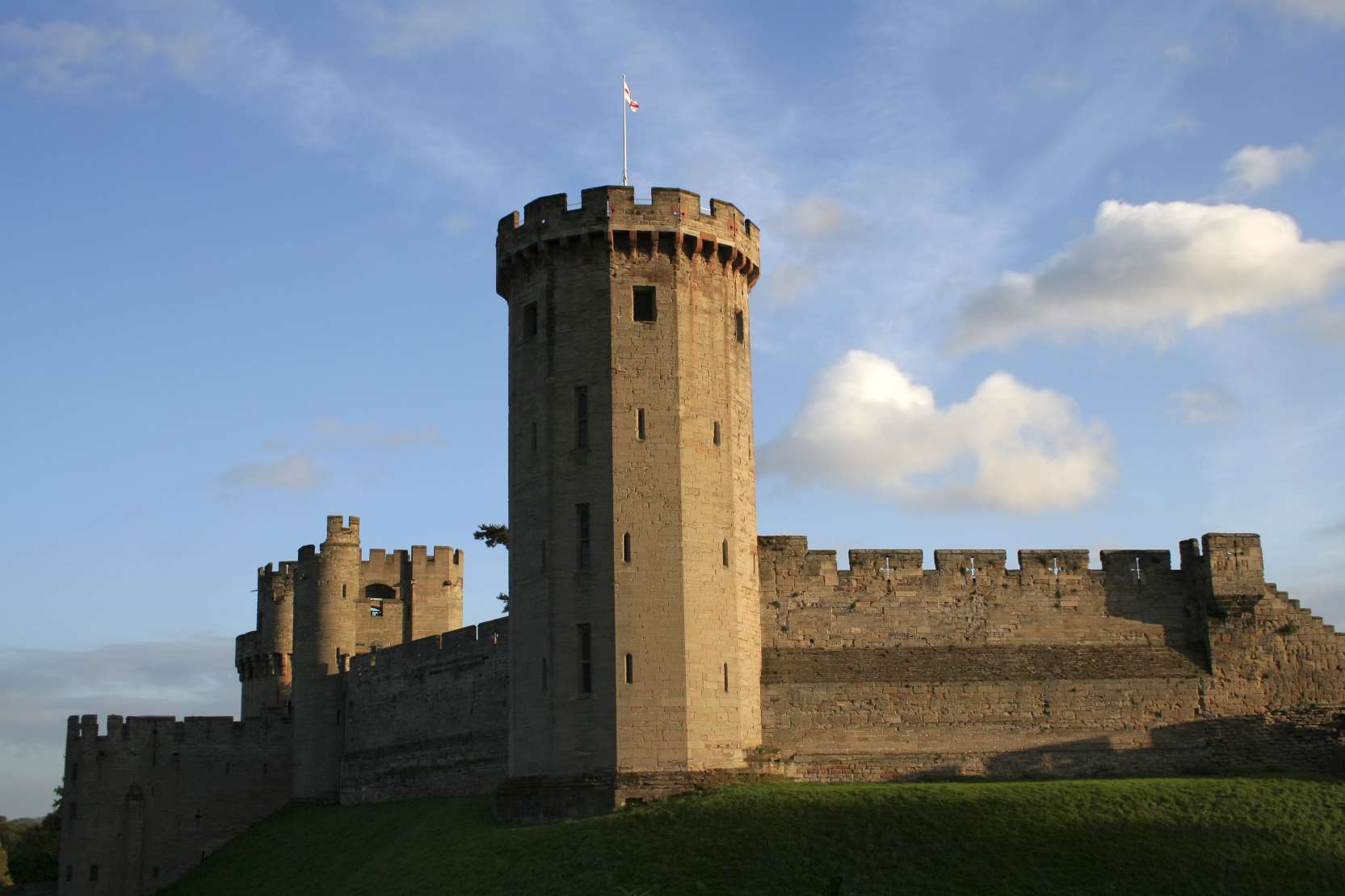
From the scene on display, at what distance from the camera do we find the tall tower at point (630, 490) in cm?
3753

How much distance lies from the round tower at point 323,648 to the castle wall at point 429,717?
3.42 feet

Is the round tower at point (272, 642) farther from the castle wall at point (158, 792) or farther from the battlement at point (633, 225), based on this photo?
the battlement at point (633, 225)

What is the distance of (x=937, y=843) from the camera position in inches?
1291

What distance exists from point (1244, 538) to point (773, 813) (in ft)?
50.8

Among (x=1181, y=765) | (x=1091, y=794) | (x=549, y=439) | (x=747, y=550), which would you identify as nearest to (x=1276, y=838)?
(x=1091, y=794)

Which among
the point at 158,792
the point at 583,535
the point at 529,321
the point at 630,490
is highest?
the point at 529,321

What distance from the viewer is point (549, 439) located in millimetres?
39375

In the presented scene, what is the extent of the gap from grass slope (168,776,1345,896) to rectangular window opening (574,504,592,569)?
5.91 metres

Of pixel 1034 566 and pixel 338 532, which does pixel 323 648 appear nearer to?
pixel 338 532

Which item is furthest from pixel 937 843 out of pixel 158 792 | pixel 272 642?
pixel 272 642

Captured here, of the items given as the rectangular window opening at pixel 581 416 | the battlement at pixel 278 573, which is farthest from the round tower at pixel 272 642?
the rectangular window opening at pixel 581 416

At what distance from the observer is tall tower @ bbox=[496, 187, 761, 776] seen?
123ft

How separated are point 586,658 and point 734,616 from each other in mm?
3722

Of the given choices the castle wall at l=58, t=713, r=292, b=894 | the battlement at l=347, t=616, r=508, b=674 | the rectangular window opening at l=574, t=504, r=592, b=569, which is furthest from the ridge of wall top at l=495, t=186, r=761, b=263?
the castle wall at l=58, t=713, r=292, b=894
